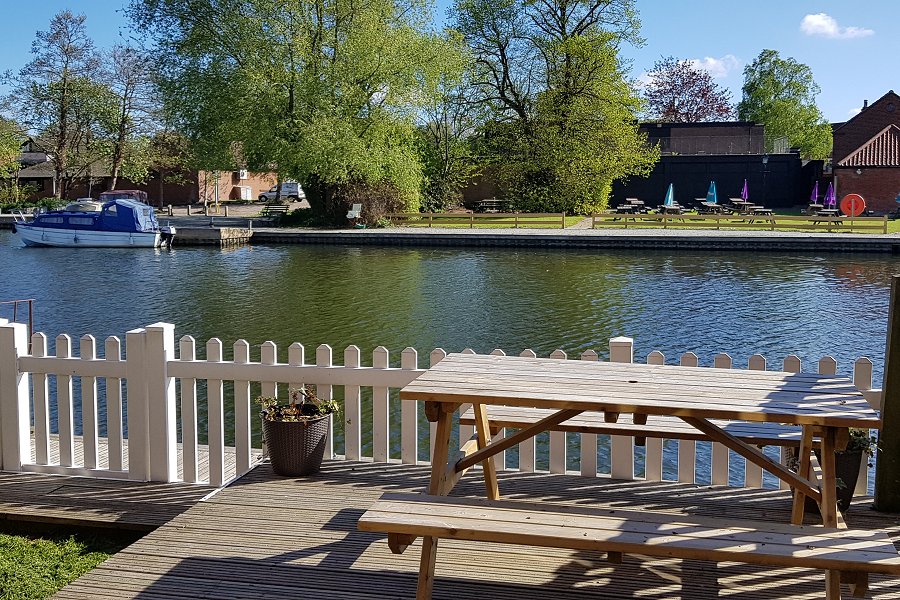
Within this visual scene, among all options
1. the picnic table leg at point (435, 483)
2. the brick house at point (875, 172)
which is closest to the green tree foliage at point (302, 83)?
the brick house at point (875, 172)

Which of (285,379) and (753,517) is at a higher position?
(285,379)

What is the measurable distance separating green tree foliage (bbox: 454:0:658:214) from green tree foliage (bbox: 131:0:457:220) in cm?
551

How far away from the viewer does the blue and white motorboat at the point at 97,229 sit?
34.5 metres

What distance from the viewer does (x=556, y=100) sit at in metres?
42.8

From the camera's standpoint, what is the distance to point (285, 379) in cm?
551

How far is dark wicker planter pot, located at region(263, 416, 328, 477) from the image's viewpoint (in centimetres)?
517

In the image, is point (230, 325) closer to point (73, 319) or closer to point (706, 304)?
point (73, 319)

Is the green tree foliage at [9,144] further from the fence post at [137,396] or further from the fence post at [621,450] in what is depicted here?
the fence post at [621,450]

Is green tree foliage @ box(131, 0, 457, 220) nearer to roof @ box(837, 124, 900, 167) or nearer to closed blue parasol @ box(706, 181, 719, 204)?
closed blue parasol @ box(706, 181, 719, 204)

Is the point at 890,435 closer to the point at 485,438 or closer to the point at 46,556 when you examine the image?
the point at 485,438

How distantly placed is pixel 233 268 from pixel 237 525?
75.8ft

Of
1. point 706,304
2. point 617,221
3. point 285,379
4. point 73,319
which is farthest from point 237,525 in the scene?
point 617,221

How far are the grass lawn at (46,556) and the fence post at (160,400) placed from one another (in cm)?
58

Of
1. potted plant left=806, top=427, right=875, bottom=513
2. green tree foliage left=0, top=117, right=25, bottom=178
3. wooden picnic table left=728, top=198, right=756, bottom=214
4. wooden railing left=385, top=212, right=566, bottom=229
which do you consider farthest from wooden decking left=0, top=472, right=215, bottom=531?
green tree foliage left=0, top=117, right=25, bottom=178
